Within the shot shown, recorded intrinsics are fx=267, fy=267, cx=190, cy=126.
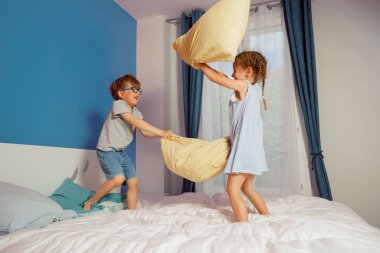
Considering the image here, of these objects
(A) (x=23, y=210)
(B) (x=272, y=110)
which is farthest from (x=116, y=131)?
(B) (x=272, y=110)

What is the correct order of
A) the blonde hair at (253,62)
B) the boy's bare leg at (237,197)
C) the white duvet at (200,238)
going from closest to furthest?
the white duvet at (200,238) < the boy's bare leg at (237,197) < the blonde hair at (253,62)

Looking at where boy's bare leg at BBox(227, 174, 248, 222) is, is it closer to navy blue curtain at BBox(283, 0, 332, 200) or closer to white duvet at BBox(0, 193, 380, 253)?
white duvet at BBox(0, 193, 380, 253)

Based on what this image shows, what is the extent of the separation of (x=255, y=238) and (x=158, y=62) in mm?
2772

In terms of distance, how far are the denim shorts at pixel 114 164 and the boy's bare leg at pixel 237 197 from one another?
850mm

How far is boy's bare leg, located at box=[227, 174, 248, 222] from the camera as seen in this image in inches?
53.7

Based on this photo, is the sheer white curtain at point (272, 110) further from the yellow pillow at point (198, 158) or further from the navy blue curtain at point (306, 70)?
the yellow pillow at point (198, 158)

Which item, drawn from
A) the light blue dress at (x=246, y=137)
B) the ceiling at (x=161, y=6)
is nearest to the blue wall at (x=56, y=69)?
the ceiling at (x=161, y=6)

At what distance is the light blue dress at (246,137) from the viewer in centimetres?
148

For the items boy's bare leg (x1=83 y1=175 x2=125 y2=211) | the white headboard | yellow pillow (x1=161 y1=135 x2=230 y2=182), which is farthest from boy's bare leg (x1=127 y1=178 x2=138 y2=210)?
the white headboard

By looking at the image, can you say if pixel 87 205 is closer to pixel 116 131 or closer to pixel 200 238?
pixel 116 131

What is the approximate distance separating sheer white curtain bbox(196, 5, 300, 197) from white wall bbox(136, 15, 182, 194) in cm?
47

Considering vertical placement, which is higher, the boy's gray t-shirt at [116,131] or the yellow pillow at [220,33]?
the yellow pillow at [220,33]

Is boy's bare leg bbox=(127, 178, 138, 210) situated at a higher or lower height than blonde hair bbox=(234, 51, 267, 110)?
lower

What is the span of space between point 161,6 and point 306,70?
5.97 feet
